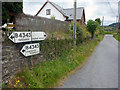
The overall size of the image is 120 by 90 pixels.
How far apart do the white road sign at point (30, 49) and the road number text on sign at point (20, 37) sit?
0.26 m

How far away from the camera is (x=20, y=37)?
3885 millimetres

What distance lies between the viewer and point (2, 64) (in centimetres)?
330

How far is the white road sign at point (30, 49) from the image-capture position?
13.3ft

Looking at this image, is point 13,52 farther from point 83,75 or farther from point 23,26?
point 83,75

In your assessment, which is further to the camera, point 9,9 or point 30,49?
point 30,49

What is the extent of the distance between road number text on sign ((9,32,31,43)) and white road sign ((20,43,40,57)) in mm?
256

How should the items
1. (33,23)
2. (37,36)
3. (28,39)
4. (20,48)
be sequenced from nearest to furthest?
(20,48) → (28,39) → (37,36) → (33,23)

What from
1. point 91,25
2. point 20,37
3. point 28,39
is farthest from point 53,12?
point 20,37

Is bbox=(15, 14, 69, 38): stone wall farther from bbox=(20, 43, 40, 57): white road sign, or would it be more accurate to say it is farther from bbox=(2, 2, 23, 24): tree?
bbox=(20, 43, 40, 57): white road sign

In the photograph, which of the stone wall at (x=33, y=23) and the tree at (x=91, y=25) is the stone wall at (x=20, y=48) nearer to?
the stone wall at (x=33, y=23)

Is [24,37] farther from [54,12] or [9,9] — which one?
[54,12]

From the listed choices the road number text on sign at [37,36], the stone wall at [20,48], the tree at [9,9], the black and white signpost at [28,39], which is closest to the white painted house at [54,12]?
the stone wall at [20,48]

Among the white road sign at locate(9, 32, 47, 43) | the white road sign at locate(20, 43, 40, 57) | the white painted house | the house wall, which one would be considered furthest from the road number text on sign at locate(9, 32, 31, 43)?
the house wall

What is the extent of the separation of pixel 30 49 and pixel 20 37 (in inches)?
26.2
